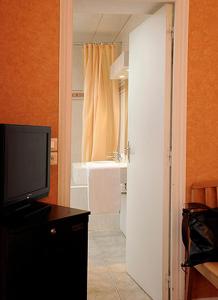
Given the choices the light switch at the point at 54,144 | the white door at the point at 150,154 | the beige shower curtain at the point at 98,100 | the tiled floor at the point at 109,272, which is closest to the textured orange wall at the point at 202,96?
the white door at the point at 150,154

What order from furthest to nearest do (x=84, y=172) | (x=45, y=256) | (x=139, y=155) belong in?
(x=84, y=172) < (x=139, y=155) < (x=45, y=256)

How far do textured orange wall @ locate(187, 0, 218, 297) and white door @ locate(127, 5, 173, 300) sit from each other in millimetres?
152

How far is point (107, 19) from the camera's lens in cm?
393

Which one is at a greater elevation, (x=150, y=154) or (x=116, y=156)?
(x=150, y=154)

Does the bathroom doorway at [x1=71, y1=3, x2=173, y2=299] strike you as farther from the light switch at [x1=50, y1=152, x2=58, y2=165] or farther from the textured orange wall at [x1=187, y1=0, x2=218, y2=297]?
the light switch at [x1=50, y1=152, x2=58, y2=165]

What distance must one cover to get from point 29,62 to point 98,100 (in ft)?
6.69

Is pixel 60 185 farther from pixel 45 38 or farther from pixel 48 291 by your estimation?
pixel 45 38

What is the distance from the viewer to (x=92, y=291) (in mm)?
2754

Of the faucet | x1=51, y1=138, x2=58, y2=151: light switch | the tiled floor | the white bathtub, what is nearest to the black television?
x1=51, y1=138, x2=58, y2=151: light switch

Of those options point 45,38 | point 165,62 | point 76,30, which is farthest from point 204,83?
point 76,30

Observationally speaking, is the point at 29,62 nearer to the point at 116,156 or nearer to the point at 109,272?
the point at 109,272

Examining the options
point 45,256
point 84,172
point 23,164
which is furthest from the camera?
point 84,172

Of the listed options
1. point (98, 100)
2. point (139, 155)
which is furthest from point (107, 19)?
point (139, 155)

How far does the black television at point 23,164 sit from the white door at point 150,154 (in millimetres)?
816
